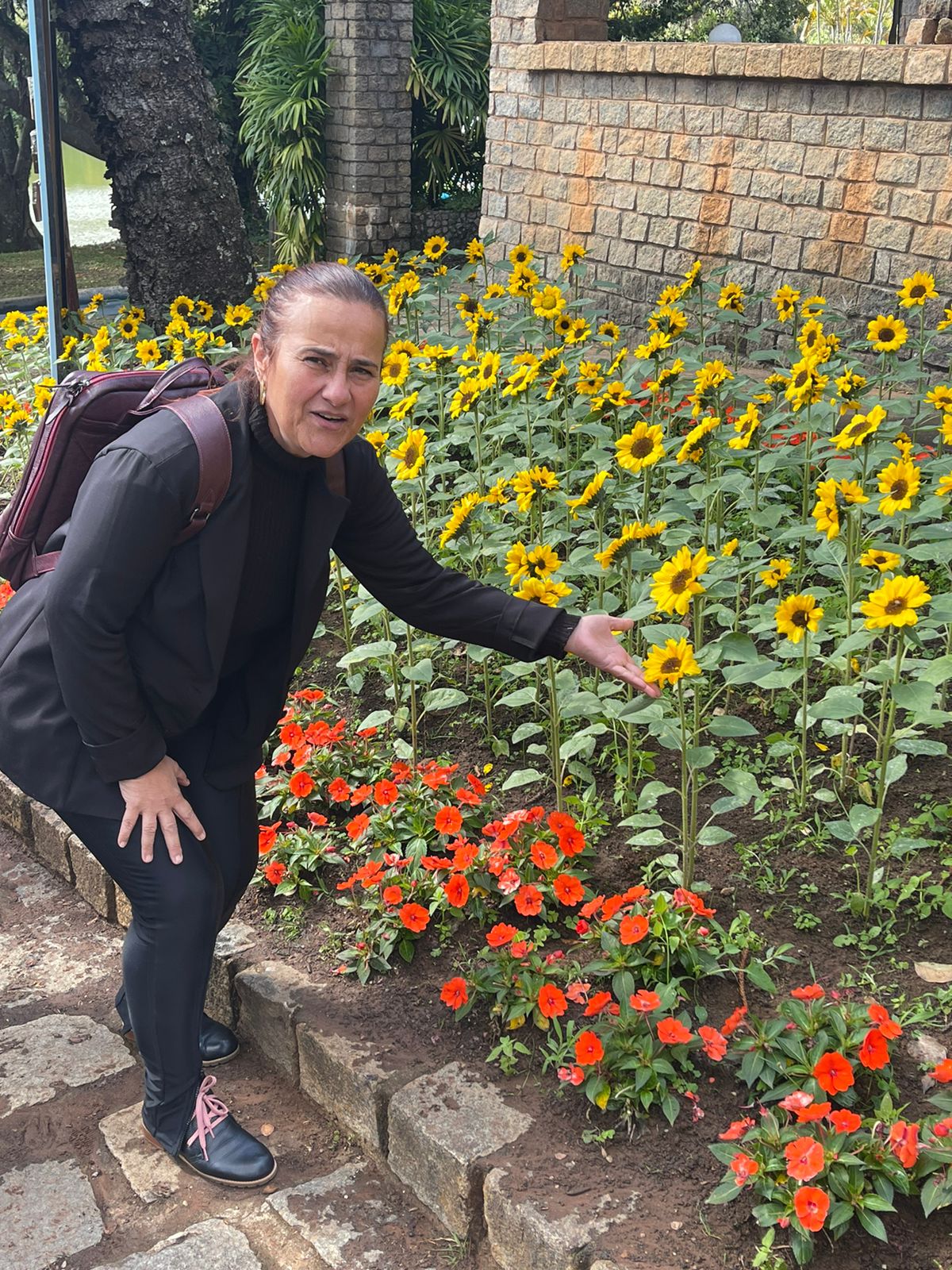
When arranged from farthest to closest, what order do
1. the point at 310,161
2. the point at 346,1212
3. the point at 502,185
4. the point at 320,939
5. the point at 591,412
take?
1. the point at 310,161
2. the point at 502,185
3. the point at 591,412
4. the point at 320,939
5. the point at 346,1212

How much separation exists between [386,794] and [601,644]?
0.72 m

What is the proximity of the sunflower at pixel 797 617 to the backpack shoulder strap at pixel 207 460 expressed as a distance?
103 centimetres

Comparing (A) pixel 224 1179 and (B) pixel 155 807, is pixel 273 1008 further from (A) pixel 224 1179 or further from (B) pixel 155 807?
(B) pixel 155 807

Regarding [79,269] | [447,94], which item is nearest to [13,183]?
[79,269]

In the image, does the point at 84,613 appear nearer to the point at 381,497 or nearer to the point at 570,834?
the point at 381,497

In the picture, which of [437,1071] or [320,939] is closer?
[437,1071]

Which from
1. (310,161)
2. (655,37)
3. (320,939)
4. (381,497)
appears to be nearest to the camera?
(381,497)

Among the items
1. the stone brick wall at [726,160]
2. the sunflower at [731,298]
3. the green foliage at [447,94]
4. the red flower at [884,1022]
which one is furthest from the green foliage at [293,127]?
the red flower at [884,1022]

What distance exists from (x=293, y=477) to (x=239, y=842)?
2.42 feet

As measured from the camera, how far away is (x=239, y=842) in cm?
263

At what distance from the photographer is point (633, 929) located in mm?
2439

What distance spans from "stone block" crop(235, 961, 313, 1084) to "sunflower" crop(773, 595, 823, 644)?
47.6 inches

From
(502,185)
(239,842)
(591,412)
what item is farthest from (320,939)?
(502,185)

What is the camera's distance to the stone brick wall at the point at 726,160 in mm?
6051
